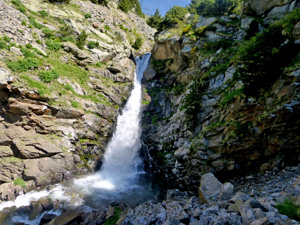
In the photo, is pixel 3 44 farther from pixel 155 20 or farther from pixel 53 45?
pixel 155 20

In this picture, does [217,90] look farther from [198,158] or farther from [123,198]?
[123,198]

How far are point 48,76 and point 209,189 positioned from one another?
18.9 meters

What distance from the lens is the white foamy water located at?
12.6m

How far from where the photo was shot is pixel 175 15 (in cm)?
3306

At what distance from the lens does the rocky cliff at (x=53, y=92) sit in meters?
13.6

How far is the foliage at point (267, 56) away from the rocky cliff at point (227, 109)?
0.17 feet

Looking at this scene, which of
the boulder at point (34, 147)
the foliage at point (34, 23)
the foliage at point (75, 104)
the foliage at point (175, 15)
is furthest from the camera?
the foliage at point (175, 15)

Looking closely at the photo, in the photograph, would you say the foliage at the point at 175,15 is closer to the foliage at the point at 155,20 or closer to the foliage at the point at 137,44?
the foliage at the point at 137,44

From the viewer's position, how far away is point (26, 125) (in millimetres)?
14375

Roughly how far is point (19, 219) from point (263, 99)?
55.1 feet

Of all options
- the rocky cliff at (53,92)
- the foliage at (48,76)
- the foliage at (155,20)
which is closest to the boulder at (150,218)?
the rocky cliff at (53,92)

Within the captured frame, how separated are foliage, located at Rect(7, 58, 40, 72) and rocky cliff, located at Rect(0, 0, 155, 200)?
36mm

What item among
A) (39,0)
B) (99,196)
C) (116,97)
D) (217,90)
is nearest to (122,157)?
(99,196)

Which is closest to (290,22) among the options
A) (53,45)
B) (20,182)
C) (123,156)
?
(123,156)
